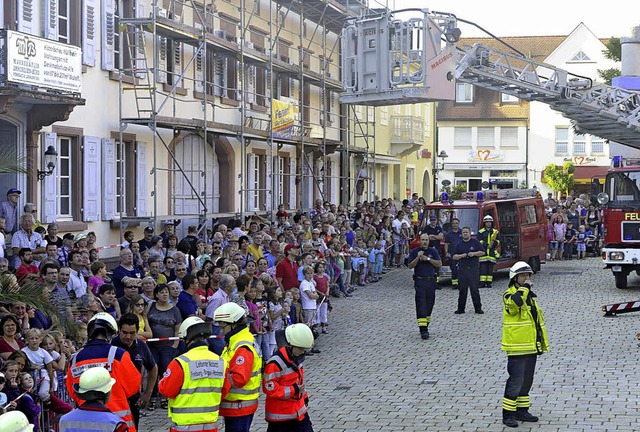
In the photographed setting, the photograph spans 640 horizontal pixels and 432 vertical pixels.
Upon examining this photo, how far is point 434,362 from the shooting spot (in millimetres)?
14602

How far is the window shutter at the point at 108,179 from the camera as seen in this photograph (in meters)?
20.5

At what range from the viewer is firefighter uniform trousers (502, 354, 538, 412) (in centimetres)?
1079

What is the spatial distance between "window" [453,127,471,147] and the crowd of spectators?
40.3 metres

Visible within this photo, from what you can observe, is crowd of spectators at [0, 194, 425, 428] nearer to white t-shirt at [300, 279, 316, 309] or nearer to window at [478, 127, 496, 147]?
white t-shirt at [300, 279, 316, 309]

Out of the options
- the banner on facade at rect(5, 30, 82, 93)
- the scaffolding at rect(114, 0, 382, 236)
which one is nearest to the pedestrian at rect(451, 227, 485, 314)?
the scaffolding at rect(114, 0, 382, 236)

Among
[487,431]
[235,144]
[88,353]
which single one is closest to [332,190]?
[235,144]

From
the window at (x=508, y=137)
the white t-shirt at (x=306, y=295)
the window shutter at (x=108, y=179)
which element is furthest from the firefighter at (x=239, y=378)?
the window at (x=508, y=137)

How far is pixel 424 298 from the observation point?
16484mm

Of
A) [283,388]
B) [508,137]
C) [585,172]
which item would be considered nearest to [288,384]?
[283,388]

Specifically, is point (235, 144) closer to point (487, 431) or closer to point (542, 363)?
point (542, 363)

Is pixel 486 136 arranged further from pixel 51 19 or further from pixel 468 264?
pixel 51 19

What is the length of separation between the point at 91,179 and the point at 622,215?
1090 cm

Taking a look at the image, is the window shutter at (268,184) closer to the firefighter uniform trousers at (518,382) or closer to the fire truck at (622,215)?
the fire truck at (622,215)

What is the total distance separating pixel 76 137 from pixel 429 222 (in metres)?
8.17
